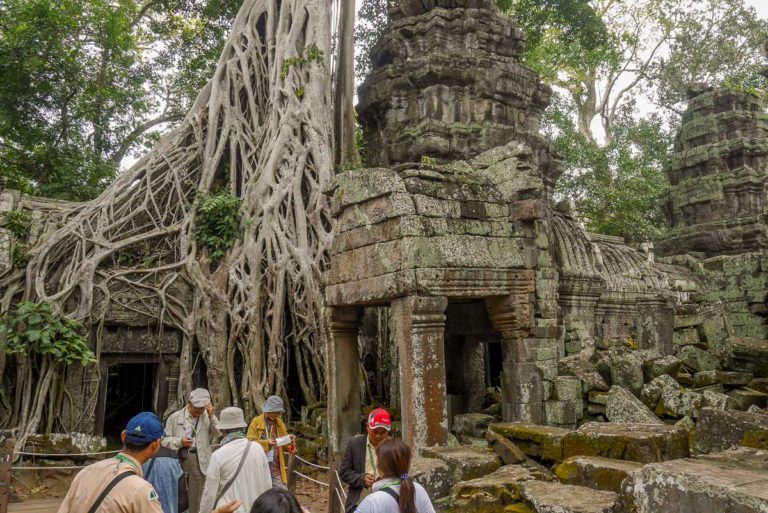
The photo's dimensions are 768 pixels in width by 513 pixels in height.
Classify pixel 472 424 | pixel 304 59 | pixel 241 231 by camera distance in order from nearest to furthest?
pixel 472 424 → pixel 241 231 → pixel 304 59

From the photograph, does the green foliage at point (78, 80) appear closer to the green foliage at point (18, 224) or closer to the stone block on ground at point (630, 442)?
the green foliage at point (18, 224)

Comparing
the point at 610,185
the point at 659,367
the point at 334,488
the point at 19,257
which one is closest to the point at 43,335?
the point at 19,257

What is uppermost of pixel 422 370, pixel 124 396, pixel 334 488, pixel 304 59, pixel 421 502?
pixel 304 59

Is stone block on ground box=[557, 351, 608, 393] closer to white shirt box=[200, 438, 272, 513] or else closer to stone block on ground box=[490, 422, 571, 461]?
stone block on ground box=[490, 422, 571, 461]

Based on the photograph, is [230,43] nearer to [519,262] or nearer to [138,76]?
[138,76]

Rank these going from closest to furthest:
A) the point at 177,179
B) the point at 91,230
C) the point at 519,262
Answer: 1. the point at 519,262
2. the point at 91,230
3. the point at 177,179

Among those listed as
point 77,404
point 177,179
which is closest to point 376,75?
point 177,179

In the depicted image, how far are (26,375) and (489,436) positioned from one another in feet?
20.4

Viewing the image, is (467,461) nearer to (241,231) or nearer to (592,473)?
(592,473)

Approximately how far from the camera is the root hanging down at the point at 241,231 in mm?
7879

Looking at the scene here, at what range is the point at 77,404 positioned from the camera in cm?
768

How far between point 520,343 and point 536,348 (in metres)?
0.16

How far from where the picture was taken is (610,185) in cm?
1667

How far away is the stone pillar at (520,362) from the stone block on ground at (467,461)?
4.07 feet
